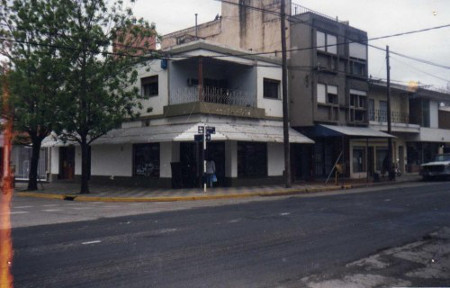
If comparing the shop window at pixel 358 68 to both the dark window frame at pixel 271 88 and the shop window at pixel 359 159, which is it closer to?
the shop window at pixel 359 159

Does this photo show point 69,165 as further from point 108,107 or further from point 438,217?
point 438,217

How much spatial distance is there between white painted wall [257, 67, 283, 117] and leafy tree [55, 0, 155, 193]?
7.26m

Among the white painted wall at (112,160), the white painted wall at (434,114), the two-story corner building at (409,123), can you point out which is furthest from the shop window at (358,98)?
the white painted wall at (112,160)

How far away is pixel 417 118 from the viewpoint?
4128 centimetres

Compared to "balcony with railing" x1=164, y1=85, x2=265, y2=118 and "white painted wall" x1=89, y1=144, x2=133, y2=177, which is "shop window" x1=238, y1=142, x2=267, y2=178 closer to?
"balcony with railing" x1=164, y1=85, x2=265, y2=118

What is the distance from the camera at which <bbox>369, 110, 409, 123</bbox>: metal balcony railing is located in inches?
1361

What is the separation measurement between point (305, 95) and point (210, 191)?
984 centimetres

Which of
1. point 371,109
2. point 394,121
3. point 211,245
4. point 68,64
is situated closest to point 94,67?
point 68,64

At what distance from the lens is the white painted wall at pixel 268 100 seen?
25.4 meters

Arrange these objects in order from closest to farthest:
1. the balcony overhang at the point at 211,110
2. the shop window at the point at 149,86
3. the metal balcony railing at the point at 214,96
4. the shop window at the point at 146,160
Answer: the balcony overhang at the point at 211,110, the metal balcony railing at the point at 214,96, the shop window at the point at 146,160, the shop window at the point at 149,86

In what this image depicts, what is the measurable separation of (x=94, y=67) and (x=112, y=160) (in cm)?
804

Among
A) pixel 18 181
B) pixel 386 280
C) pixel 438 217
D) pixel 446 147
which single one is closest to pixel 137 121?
pixel 18 181

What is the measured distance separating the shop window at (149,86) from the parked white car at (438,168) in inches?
798

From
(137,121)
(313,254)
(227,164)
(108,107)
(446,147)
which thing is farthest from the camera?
(446,147)
